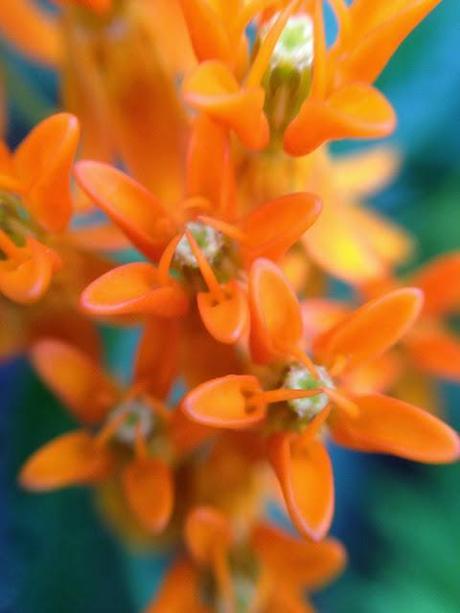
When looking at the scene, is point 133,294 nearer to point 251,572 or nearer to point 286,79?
point 286,79

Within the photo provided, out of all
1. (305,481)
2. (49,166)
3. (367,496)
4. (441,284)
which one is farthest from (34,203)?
(367,496)

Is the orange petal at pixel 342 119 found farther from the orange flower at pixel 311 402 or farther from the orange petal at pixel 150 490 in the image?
the orange petal at pixel 150 490

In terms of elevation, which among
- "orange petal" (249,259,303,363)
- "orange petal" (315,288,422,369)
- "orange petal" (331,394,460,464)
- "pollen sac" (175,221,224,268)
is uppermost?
"pollen sac" (175,221,224,268)

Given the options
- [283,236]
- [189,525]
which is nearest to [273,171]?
[283,236]

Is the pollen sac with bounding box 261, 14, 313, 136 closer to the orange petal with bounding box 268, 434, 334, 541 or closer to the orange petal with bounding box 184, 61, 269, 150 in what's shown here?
the orange petal with bounding box 184, 61, 269, 150

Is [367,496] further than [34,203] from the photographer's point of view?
Yes

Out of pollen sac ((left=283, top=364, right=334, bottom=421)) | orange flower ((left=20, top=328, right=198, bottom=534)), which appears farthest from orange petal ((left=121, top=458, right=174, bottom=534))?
pollen sac ((left=283, top=364, right=334, bottom=421))
